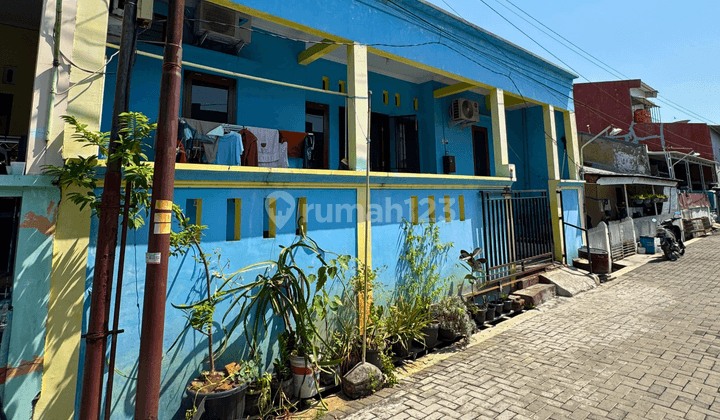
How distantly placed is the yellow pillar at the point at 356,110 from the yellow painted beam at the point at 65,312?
3.43m

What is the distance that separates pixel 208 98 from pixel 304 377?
513cm

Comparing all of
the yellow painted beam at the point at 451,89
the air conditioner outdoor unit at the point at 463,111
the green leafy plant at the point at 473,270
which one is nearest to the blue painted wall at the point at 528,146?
the air conditioner outdoor unit at the point at 463,111

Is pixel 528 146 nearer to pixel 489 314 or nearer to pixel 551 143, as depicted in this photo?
pixel 551 143

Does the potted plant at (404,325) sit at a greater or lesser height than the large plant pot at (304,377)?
greater

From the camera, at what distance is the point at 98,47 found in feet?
11.4

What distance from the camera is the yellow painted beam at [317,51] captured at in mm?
5692

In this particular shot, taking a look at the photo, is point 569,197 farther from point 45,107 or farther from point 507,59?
point 45,107

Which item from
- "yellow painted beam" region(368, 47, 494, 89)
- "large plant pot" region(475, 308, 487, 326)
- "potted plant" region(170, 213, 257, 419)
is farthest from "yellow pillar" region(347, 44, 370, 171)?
"large plant pot" region(475, 308, 487, 326)

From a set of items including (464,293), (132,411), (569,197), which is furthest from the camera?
(569,197)

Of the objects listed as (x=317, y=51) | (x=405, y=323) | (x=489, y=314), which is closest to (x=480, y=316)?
(x=489, y=314)

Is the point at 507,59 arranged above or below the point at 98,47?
above

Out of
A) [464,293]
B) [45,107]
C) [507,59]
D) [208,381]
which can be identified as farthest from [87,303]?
[507,59]

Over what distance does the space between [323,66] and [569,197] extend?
7.78m

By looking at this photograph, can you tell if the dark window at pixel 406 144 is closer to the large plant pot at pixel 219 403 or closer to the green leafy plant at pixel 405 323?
the green leafy plant at pixel 405 323
